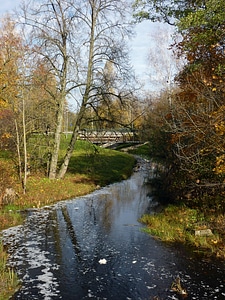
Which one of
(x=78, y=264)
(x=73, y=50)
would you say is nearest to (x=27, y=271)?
(x=78, y=264)

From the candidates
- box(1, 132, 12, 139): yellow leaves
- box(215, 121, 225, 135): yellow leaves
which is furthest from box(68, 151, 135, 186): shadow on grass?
box(215, 121, 225, 135): yellow leaves

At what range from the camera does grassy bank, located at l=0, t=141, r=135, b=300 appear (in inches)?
350

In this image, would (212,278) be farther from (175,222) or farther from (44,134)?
(44,134)

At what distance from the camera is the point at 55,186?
20.5 metres

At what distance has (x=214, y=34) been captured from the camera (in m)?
10.8

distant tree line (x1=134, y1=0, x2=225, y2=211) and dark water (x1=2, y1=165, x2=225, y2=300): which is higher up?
distant tree line (x1=134, y1=0, x2=225, y2=211)

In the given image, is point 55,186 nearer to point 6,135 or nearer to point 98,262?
point 6,135

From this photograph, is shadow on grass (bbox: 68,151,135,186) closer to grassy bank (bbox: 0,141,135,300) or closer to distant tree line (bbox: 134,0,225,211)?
grassy bank (bbox: 0,141,135,300)

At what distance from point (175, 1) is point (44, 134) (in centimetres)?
1191

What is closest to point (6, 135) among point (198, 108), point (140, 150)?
point (198, 108)

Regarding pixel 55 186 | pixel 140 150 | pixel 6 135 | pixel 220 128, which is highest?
pixel 220 128

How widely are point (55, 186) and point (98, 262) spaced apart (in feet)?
37.1

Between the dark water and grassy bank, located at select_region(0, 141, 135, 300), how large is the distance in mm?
400

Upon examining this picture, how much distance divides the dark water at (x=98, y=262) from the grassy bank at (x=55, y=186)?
1.31 ft
